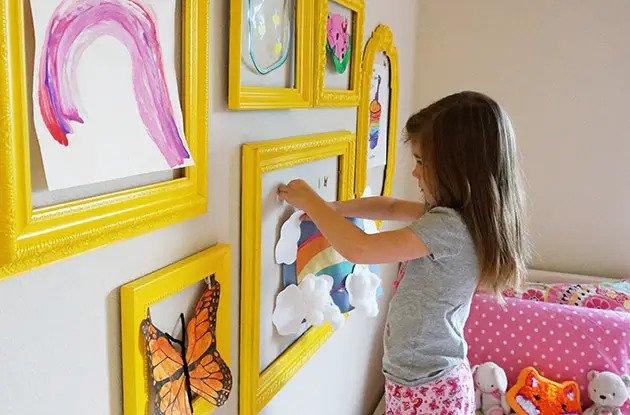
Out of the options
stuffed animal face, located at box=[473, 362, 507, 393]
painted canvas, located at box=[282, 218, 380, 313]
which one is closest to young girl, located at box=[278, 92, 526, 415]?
painted canvas, located at box=[282, 218, 380, 313]

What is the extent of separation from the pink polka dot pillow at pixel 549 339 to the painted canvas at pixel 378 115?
0.61 meters

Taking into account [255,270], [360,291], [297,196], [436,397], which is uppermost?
[297,196]

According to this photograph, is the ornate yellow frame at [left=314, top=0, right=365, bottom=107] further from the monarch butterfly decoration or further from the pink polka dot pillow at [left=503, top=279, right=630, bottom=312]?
the pink polka dot pillow at [left=503, top=279, right=630, bottom=312]

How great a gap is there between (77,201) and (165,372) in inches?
10.0

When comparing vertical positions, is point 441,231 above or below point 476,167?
below

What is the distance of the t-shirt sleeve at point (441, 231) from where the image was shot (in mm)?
972

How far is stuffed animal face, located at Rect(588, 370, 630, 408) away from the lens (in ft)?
5.30

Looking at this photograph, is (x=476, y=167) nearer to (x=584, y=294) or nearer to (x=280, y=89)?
(x=280, y=89)

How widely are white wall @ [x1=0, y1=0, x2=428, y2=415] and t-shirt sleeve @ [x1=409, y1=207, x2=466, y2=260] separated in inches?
11.0

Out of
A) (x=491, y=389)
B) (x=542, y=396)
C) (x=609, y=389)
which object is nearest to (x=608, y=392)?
(x=609, y=389)

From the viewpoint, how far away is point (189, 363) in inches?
29.8

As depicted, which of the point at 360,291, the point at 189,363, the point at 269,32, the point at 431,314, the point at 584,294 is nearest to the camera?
the point at 189,363

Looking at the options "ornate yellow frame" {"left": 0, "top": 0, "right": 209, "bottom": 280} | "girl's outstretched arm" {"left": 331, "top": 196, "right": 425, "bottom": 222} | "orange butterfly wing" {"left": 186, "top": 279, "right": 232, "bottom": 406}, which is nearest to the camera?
"ornate yellow frame" {"left": 0, "top": 0, "right": 209, "bottom": 280}

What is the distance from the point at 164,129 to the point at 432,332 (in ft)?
2.09
